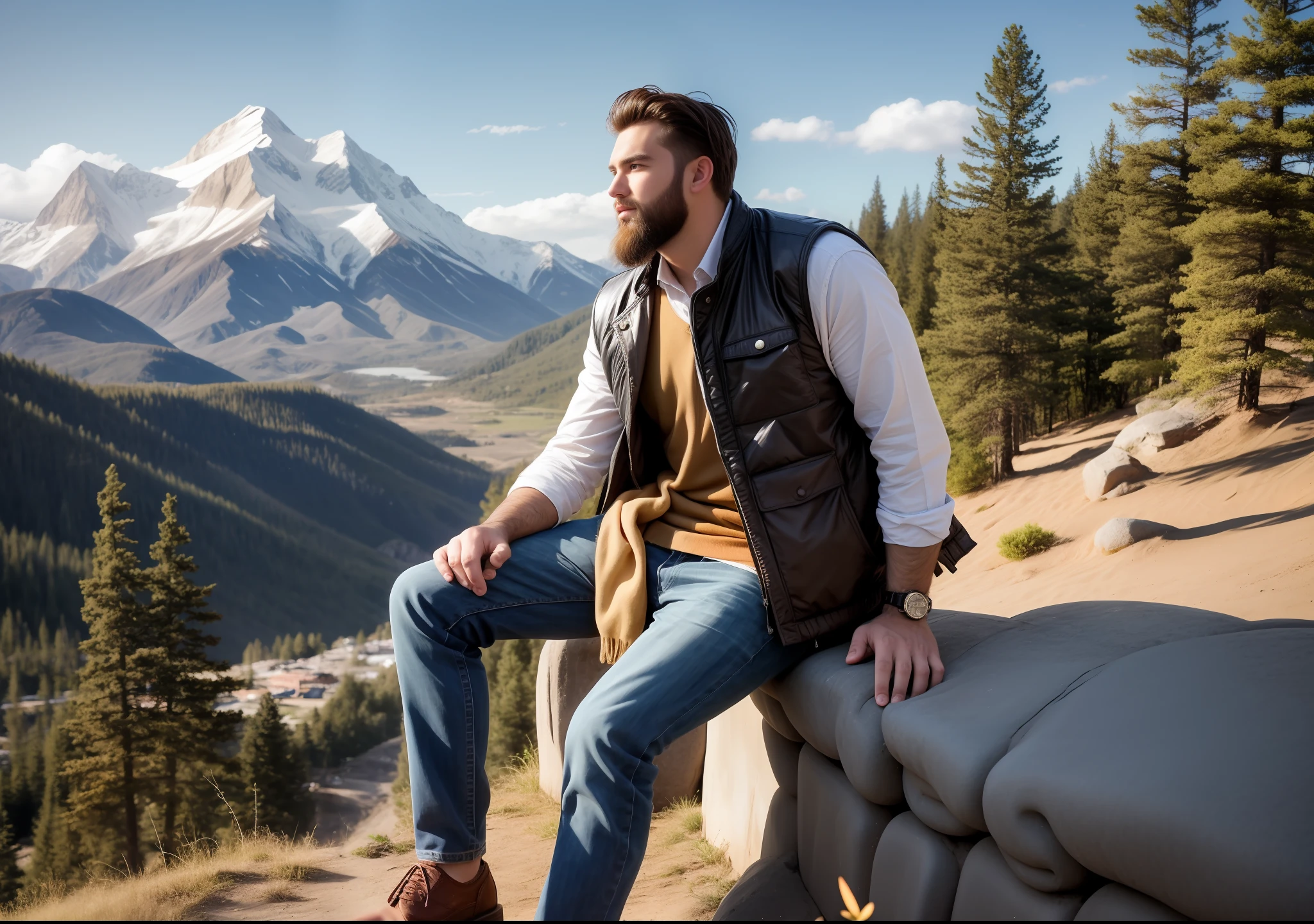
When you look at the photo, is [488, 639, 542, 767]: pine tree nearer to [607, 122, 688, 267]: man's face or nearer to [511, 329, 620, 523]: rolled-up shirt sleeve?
[511, 329, 620, 523]: rolled-up shirt sleeve

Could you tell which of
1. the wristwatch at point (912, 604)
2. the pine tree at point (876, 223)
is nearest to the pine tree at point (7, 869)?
the wristwatch at point (912, 604)

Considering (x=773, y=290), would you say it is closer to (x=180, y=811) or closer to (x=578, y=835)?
(x=578, y=835)

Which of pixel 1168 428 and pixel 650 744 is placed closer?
pixel 650 744

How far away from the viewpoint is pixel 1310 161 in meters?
13.1

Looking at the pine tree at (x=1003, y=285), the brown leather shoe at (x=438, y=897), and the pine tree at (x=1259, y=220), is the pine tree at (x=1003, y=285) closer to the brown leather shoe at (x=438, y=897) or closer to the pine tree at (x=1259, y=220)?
the pine tree at (x=1259, y=220)

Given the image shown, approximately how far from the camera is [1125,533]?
12.5 m

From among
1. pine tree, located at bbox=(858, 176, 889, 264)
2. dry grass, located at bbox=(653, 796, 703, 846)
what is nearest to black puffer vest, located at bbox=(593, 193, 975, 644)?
dry grass, located at bbox=(653, 796, 703, 846)

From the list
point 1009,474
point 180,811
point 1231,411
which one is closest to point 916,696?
point 1231,411

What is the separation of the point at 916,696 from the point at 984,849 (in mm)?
318

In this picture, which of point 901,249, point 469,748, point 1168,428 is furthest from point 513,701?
point 901,249

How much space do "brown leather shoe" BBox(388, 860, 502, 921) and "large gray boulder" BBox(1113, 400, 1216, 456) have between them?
52.4 feet

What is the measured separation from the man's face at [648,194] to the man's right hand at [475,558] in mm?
780

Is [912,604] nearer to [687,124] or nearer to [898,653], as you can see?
[898,653]

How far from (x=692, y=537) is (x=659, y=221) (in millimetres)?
775
